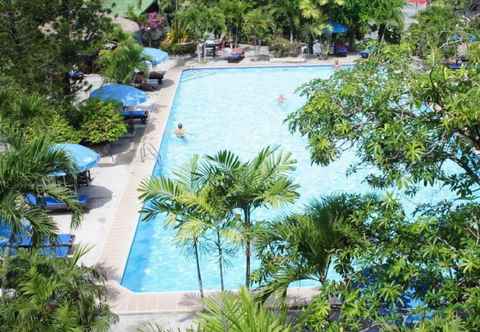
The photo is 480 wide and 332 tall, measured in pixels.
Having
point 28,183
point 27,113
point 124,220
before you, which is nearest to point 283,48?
point 124,220

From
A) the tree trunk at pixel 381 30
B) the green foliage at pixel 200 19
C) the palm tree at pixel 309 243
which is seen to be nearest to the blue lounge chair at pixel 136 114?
the green foliage at pixel 200 19

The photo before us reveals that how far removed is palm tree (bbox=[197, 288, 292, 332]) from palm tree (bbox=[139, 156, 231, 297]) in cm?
380

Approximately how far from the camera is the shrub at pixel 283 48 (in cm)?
3366

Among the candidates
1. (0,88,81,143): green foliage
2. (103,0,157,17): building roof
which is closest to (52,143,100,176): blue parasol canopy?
(0,88,81,143): green foliage

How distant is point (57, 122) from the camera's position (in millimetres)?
19766

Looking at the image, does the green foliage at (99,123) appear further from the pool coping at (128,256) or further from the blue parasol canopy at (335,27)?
the blue parasol canopy at (335,27)

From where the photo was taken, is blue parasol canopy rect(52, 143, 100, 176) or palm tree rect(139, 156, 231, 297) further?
blue parasol canopy rect(52, 143, 100, 176)

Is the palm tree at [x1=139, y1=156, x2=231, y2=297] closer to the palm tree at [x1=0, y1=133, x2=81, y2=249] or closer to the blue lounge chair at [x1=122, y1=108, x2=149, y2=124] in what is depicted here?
the palm tree at [x1=0, y1=133, x2=81, y2=249]

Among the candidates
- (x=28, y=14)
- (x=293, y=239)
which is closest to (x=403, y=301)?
(x=293, y=239)

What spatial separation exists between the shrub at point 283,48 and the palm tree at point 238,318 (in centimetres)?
2742

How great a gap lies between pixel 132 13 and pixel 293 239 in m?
27.0

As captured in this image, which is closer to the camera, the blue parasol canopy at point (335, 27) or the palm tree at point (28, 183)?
the palm tree at point (28, 183)

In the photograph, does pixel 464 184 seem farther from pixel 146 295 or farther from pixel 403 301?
pixel 146 295

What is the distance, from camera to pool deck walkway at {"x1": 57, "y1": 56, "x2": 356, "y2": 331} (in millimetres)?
14164
